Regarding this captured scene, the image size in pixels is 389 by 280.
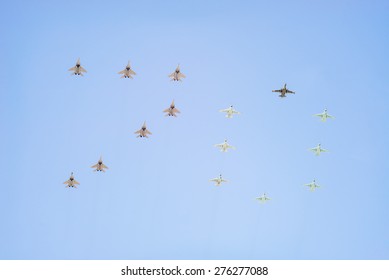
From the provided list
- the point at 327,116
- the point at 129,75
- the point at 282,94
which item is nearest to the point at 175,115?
the point at 129,75

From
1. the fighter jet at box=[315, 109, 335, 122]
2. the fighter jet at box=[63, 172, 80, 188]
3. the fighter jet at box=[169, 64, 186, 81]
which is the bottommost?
the fighter jet at box=[63, 172, 80, 188]

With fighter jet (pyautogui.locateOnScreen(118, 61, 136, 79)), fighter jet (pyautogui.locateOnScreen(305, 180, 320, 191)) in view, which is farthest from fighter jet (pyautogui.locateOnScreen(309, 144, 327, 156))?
fighter jet (pyautogui.locateOnScreen(118, 61, 136, 79))

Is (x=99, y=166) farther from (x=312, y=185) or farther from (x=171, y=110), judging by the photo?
(x=312, y=185)

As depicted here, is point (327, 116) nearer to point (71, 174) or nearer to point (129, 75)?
point (129, 75)

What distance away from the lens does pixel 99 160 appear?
318ft

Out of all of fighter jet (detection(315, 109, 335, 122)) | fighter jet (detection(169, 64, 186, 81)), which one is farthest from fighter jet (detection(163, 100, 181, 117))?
fighter jet (detection(315, 109, 335, 122))

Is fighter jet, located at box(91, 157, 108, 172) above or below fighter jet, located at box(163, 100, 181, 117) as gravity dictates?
below

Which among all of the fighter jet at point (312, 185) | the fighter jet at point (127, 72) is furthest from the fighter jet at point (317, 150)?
the fighter jet at point (127, 72)

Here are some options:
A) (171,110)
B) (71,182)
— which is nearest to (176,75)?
(171,110)

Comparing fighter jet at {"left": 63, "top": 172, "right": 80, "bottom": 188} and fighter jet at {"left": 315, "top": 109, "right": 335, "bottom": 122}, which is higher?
fighter jet at {"left": 315, "top": 109, "right": 335, "bottom": 122}

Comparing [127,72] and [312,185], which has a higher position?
[127,72]

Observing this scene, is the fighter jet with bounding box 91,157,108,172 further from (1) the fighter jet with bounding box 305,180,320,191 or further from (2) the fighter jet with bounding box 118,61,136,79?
(1) the fighter jet with bounding box 305,180,320,191

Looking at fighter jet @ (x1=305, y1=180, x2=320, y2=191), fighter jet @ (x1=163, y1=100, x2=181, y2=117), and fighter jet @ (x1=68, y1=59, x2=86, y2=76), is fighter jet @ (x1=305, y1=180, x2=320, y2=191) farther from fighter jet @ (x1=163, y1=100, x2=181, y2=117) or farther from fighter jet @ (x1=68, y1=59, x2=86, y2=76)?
fighter jet @ (x1=68, y1=59, x2=86, y2=76)
